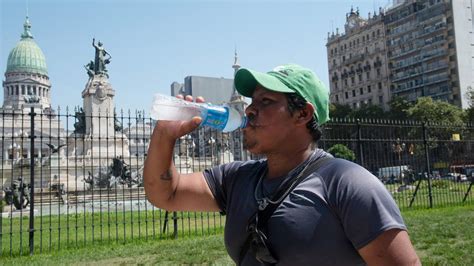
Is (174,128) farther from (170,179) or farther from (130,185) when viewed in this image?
(130,185)

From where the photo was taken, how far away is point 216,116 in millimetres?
2059

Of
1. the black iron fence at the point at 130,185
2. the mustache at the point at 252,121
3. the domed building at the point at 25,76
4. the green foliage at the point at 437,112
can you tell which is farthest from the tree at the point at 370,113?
the domed building at the point at 25,76

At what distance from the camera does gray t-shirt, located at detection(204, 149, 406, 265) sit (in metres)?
1.46

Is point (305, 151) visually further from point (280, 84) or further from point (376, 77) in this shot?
point (376, 77)

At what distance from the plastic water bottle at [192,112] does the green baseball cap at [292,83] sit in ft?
0.60

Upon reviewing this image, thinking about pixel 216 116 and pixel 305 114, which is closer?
pixel 305 114

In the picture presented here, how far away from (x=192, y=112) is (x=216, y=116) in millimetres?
114

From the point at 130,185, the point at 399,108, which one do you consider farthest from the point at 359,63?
the point at 130,185

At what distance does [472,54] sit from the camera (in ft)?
213

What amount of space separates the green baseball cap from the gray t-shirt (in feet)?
0.92

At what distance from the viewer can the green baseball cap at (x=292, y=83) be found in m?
1.75

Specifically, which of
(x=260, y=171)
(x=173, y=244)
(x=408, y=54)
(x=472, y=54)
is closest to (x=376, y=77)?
(x=408, y=54)

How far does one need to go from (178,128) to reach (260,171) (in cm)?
40

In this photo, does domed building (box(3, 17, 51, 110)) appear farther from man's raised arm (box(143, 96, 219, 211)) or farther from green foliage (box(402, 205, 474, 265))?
man's raised arm (box(143, 96, 219, 211))
